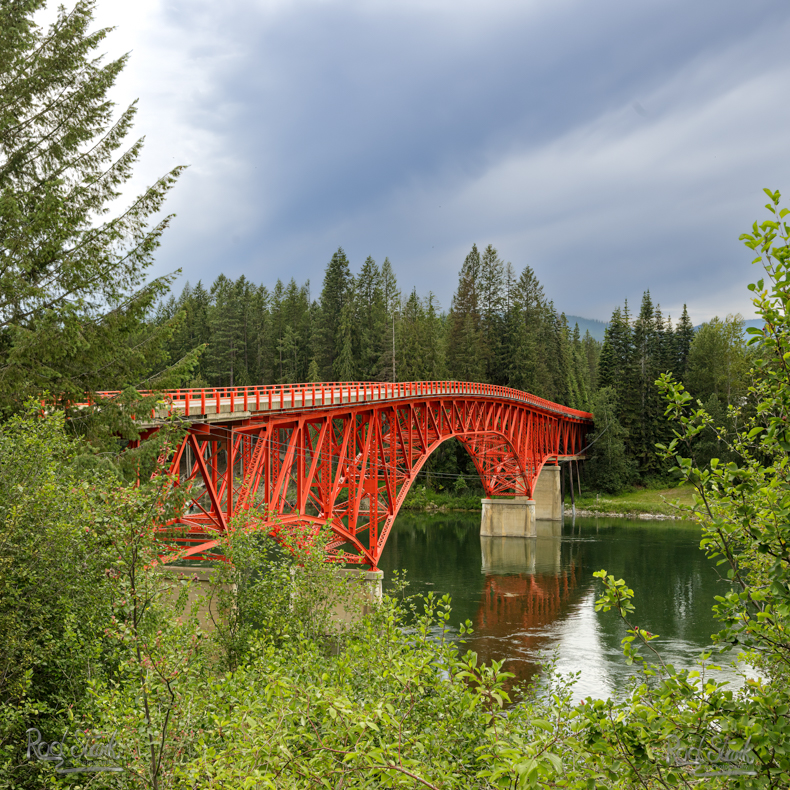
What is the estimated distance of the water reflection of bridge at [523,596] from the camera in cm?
2609

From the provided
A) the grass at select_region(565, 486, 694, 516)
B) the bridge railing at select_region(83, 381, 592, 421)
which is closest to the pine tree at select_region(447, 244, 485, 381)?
the grass at select_region(565, 486, 694, 516)

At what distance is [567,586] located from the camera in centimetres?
3803

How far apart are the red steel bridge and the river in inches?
222

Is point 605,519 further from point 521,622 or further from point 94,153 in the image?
point 94,153

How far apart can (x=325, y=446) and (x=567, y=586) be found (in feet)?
58.1

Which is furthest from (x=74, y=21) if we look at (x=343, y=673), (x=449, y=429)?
(x=449, y=429)

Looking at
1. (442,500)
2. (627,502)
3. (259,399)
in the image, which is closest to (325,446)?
(259,399)

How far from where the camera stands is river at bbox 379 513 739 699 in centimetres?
Answer: 2514

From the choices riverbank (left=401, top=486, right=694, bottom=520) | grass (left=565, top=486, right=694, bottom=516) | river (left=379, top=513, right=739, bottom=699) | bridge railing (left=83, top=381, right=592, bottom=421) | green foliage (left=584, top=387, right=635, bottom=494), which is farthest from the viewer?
green foliage (left=584, top=387, right=635, bottom=494)

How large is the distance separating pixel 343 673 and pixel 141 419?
955cm

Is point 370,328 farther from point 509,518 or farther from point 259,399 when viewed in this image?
point 259,399

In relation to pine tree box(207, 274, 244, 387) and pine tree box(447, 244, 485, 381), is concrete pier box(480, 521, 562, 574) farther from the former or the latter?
pine tree box(207, 274, 244, 387)

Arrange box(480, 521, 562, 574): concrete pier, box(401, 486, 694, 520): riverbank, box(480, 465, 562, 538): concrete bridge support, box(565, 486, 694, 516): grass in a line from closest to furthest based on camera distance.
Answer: box(480, 521, 562, 574): concrete pier → box(480, 465, 562, 538): concrete bridge support → box(565, 486, 694, 516): grass → box(401, 486, 694, 520): riverbank

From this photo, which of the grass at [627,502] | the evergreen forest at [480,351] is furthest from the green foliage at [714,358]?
the grass at [627,502]
